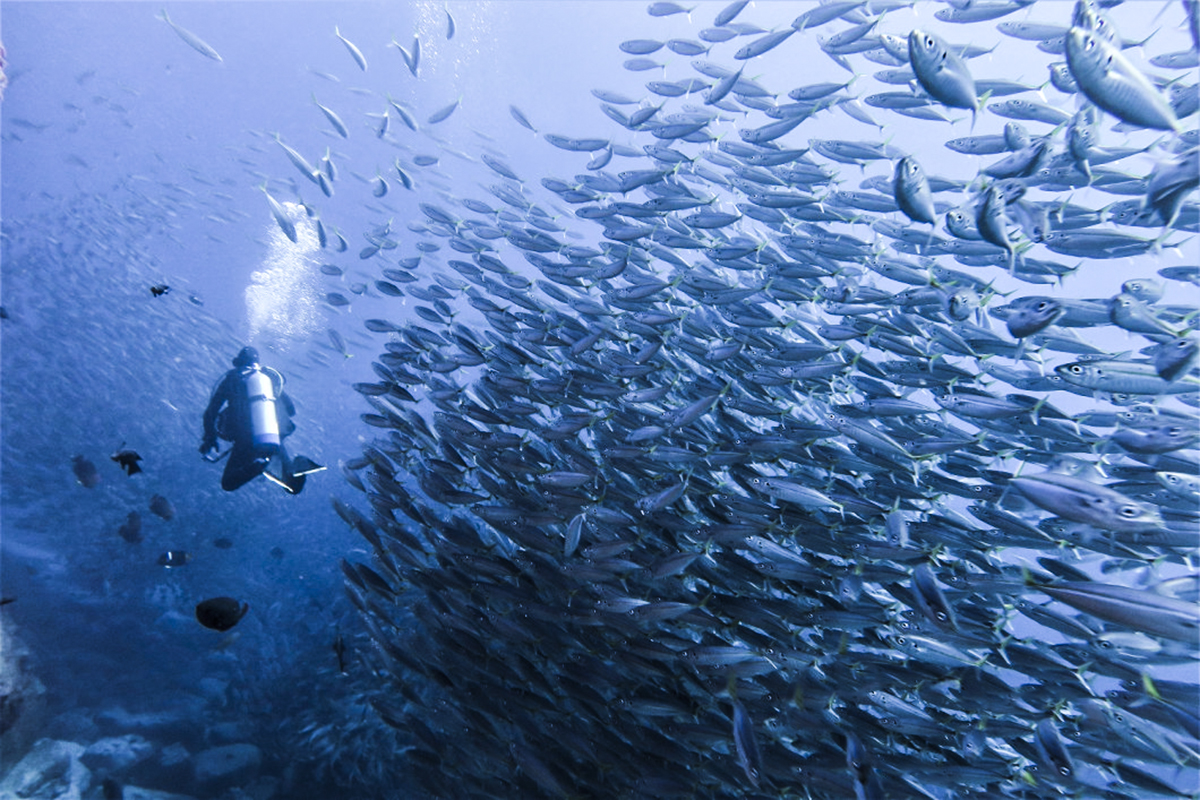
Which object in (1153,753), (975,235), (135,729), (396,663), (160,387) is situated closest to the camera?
(1153,753)

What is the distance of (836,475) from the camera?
520 centimetres

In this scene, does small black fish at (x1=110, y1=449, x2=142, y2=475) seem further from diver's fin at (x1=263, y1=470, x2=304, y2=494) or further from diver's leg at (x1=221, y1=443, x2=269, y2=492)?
diver's fin at (x1=263, y1=470, x2=304, y2=494)

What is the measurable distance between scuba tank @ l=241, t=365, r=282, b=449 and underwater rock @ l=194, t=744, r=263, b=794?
5.03m

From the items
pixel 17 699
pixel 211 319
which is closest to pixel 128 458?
pixel 17 699

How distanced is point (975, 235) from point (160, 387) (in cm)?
3024

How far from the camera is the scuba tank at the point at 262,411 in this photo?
587 cm

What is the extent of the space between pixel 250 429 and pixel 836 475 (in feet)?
19.4

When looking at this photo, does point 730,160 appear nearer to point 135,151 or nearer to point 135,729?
point 135,729

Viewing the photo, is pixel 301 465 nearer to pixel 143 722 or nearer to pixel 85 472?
pixel 85 472

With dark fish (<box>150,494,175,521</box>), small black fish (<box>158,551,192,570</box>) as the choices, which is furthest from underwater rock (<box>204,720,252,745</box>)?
dark fish (<box>150,494,175,521</box>)

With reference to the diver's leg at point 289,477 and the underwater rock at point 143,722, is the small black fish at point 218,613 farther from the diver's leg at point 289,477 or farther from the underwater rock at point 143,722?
the underwater rock at point 143,722

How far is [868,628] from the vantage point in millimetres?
4695

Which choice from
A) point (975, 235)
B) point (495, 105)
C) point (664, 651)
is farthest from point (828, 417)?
point (495, 105)

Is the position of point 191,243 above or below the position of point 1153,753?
below
